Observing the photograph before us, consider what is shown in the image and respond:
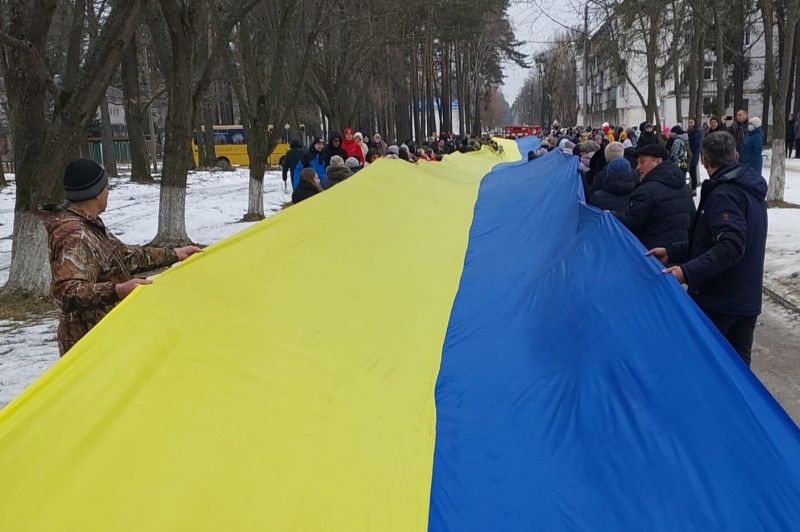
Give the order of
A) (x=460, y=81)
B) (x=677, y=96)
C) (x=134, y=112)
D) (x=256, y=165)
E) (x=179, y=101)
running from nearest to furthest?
(x=179, y=101) → (x=256, y=165) → (x=677, y=96) → (x=134, y=112) → (x=460, y=81)

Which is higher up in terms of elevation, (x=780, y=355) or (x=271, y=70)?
(x=271, y=70)

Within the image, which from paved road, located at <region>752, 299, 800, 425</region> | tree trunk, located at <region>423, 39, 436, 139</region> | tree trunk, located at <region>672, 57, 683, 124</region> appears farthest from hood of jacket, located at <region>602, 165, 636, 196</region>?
tree trunk, located at <region>423, 39, 436, 139</region>

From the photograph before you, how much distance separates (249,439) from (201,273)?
3.99ft

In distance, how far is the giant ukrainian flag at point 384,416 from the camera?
2391 millimetres

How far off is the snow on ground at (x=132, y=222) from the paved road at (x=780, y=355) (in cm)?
524

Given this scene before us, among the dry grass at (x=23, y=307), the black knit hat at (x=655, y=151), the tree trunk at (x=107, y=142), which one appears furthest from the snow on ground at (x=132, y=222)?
the black knit hat at (x=655, y=151)

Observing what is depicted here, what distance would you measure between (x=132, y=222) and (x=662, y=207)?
1269 centimetres

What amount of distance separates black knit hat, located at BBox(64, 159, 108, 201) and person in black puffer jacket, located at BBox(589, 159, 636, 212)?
16.5 ft

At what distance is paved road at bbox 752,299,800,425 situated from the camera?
4.79 meters

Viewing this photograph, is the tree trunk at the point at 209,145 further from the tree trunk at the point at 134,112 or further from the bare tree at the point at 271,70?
the bare tree at the point at 271,70

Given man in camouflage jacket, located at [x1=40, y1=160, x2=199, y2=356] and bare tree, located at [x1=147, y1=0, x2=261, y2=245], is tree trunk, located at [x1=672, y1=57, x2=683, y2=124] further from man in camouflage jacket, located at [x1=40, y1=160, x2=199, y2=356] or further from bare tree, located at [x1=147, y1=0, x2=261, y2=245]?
man in camouflage jacket, located at [x1=40, y1=160, x2=199, y2=356]

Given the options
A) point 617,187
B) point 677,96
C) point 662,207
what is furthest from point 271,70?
point 677,96

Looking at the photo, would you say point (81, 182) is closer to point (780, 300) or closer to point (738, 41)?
point (780, 300)

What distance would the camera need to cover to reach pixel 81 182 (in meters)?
3.09
